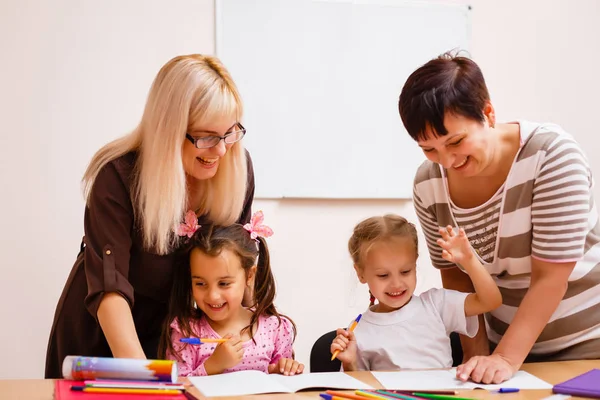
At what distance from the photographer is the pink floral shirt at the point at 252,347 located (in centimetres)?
182

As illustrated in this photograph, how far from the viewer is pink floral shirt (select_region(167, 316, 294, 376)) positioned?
5.98 feet

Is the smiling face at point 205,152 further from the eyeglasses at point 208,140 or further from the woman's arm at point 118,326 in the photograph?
the woman's arm at point 118,326

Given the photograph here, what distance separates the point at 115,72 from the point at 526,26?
2.15m

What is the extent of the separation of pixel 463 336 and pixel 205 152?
0.86 meters

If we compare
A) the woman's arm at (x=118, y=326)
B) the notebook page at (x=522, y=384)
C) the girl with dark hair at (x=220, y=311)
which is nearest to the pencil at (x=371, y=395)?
the notebook page at (x=522, y=384)

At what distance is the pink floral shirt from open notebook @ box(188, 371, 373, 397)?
0.74 feet

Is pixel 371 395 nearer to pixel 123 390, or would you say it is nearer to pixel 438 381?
pixel 438 381

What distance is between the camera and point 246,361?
73.6 inches

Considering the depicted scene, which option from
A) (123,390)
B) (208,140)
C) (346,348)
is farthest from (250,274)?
(123,390)

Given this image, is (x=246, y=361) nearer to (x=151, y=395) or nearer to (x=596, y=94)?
(x=151, y=395)

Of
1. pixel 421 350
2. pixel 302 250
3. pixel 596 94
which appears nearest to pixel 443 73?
pixel 421 350

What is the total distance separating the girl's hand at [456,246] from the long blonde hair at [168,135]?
1.95 feet

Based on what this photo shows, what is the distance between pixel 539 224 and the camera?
162 centimetres

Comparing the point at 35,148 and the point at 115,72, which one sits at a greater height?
the point at 115,72
